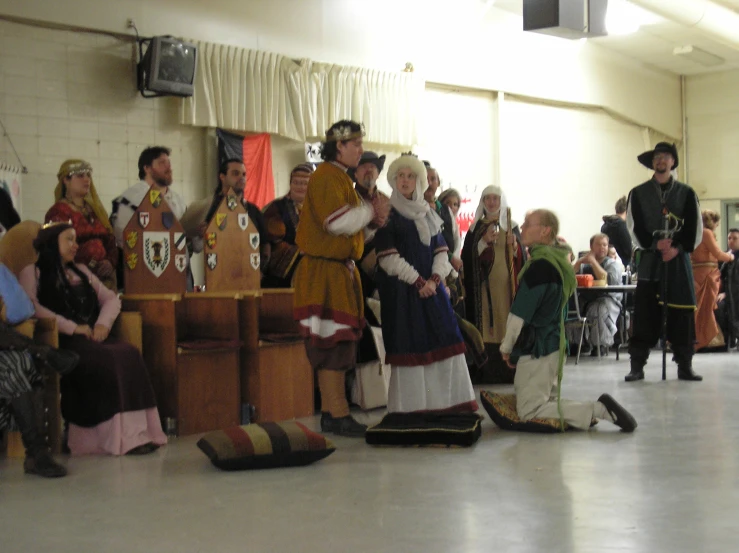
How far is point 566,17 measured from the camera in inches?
326

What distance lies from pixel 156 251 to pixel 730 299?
6.93m

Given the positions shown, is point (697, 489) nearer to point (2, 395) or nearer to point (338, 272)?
point (338, 272)

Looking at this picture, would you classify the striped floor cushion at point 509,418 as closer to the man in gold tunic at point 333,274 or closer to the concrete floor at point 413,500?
the concrete floor at point 413,500

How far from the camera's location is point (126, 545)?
9.97 feet

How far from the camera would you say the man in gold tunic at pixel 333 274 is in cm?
490

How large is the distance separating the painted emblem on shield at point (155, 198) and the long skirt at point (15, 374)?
1248mm

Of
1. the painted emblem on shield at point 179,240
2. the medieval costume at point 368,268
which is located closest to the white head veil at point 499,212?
the medieval costume at point 368,268

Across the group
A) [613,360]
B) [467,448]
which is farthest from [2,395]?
[613,360]

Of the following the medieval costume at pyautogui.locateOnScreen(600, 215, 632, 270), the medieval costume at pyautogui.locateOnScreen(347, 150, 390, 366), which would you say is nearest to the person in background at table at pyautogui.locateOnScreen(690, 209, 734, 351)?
the medieval costume at pyautogui.locateOnScreen(600, 215, 632, 270)

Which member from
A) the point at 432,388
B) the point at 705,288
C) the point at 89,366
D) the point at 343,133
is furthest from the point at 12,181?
the point at 705,288

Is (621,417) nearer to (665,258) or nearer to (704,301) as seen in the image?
(665,258)

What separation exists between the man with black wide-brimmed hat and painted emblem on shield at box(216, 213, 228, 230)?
318cm

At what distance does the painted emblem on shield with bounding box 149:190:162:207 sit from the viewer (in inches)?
206

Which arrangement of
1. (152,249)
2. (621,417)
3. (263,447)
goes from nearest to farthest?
(263,447) < (621,417) < (152,249)
